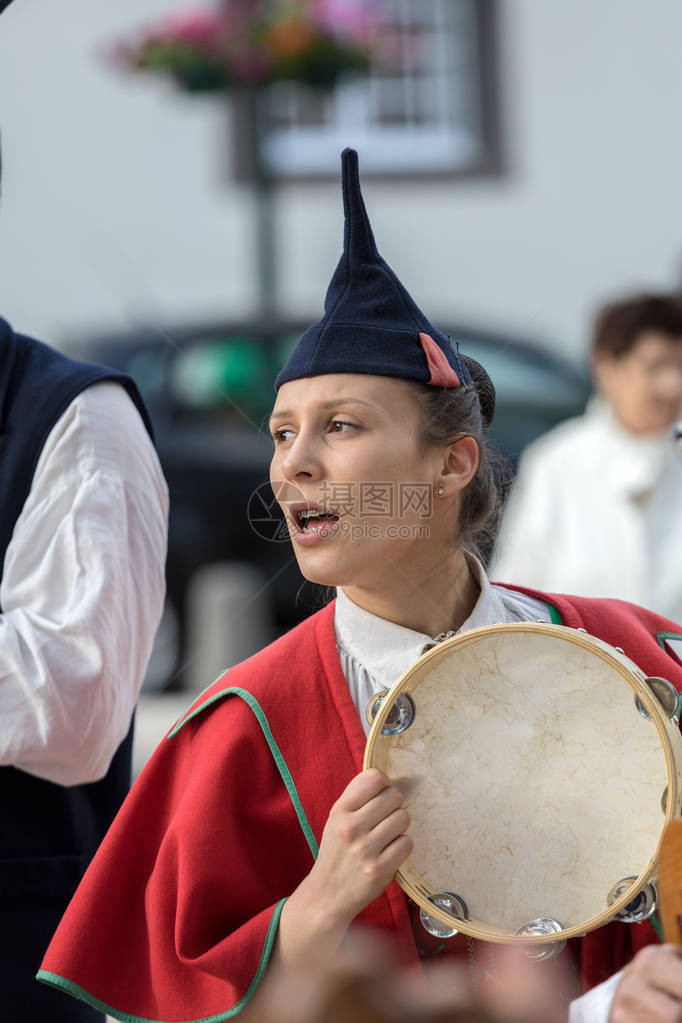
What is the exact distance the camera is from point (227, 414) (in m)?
4.62

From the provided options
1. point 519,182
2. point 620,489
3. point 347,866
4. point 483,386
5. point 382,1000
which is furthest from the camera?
point 519,182

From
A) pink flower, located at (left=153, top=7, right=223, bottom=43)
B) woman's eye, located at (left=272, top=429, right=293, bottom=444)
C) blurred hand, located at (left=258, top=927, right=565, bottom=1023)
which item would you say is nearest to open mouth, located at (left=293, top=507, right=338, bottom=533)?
woman's eye, located at (left=272, top=429, right=293, bottom=444)

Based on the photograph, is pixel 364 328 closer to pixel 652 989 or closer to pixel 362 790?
pixel 362 790

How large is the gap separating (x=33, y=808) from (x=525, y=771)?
0.74 m

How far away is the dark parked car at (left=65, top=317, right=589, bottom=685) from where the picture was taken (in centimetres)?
296

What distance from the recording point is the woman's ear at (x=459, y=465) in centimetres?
184

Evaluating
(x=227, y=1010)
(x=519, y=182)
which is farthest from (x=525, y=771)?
(x=519, y=182)

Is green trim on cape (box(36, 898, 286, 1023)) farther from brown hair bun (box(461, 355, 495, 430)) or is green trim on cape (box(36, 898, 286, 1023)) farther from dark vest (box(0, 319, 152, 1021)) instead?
brown hair bun (box(461, 355, 495, 430))

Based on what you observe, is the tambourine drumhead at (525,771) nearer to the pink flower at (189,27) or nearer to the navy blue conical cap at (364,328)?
the navy blue conical cap at (364,328)

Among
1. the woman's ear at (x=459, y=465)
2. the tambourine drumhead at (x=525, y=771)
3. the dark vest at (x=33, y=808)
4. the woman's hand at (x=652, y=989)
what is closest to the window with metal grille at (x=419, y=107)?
the dark vest at (x=33, y=808)

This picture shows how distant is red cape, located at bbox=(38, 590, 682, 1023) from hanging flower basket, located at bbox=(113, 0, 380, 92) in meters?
7.17

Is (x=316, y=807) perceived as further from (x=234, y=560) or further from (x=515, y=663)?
(x=234, y=560)

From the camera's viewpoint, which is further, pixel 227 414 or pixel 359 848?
pixel 227 414

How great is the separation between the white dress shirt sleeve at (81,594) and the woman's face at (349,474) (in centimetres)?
33
